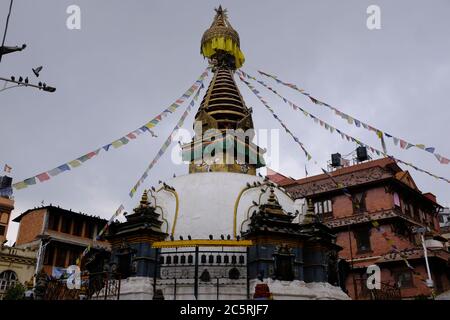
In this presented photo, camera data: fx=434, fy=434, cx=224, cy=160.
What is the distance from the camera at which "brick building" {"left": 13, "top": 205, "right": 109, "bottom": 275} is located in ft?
121

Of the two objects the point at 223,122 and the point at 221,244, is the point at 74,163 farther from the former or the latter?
the point at 223,122

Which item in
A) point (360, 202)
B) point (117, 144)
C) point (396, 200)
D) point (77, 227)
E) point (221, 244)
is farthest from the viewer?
point (77, 227)

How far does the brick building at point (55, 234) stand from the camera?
36.8 meters

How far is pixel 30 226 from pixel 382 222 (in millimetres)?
30408

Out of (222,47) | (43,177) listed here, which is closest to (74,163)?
(43,177)

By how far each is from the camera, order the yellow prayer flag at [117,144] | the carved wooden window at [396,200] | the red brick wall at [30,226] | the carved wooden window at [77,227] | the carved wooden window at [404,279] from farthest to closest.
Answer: the carved wooden window at [77,227] → the red brick wall at [30,226] → the carved wooden window at [396,200] → the carved wooden window at [404,279] → the yellow prayer flag at [117,144]

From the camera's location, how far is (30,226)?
39.2 metres

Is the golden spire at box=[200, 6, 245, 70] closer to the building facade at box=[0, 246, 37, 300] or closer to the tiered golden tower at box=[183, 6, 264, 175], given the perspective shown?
the tiered golden tower at box=[183, 6, 264, 175]

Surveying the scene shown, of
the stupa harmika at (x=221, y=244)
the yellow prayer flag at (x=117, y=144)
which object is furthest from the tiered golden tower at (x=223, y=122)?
the yellow prayer flag at (x=117, y=144)

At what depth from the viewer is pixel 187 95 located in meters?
26.3

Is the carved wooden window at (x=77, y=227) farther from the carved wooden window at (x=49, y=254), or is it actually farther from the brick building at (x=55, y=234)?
the carved wooden window at (x=49, y=254)

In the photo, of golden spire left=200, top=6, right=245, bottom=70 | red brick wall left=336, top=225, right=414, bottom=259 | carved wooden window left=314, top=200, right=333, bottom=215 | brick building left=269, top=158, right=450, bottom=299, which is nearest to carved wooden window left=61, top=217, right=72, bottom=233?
golden spire left=200, top=6, right=245, bottom=70

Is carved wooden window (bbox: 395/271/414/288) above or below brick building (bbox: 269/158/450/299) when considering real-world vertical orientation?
below
